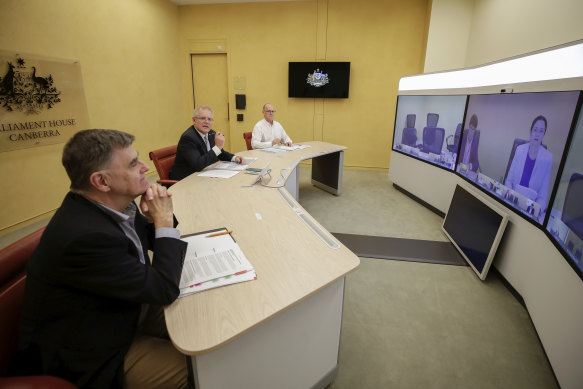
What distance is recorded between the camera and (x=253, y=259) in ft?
4.40

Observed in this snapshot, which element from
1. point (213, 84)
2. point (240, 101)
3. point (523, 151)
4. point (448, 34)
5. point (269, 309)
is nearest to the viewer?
point (269, 309)

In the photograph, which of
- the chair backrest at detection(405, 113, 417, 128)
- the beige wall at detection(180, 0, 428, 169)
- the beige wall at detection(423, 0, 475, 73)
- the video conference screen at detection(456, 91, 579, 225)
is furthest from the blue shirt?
the beige wall at detection(180, 0, 428, 169)

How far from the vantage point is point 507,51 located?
371 cm

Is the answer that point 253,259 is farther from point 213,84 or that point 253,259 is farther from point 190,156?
point 213,84

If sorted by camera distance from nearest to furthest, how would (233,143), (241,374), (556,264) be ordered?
(241,374) → (556,264) → (233,143)

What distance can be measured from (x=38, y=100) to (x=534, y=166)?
474cm

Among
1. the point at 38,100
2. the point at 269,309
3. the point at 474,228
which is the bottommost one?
the point at 474,228

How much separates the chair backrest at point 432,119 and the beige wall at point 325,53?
77.4 inches

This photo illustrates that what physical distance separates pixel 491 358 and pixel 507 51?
3709mm

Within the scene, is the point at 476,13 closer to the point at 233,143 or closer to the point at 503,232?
the point at 503,232

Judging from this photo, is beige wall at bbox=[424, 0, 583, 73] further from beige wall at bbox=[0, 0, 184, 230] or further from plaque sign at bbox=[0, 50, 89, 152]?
plaque sign at bbox=[0, 50, 89, 152]

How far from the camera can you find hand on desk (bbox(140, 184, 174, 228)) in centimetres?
124

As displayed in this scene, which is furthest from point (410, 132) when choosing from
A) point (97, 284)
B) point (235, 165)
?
point (97, 284)

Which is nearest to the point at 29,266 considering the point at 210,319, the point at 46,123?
the point at 210,319
